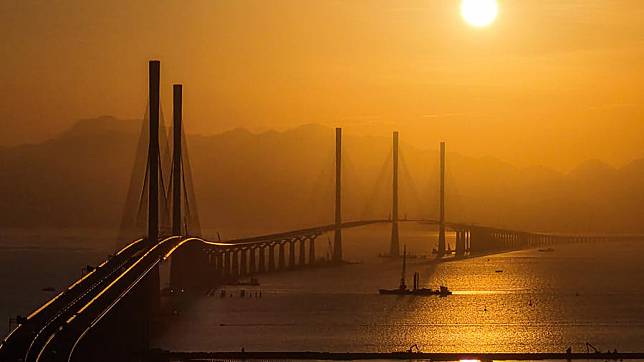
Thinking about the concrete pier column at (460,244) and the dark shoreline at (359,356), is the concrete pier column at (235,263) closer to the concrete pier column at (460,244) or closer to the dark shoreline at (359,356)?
the concrete pier column at (460,244)

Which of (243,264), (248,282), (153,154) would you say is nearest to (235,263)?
(243,264)

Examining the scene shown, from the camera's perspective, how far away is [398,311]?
3287 inches

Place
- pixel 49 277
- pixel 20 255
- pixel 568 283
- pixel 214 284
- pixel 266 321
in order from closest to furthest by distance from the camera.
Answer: pixel 266 321, pixel 214 284, pixel 49 277, pixel 568 283, pixel 20 255

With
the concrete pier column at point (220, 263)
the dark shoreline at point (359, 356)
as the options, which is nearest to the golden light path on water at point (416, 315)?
the concrete pier column at point (220, 263)

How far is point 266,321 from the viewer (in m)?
72.8

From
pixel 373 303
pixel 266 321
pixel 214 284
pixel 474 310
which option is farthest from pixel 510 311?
pixel 214 284

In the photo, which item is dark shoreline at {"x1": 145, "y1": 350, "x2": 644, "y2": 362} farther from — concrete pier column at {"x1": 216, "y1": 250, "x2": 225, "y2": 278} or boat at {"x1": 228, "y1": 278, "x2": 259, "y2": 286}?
concrete pier column at {"x1": 216, "y1": 250, "x2": 225, "y2": 278}

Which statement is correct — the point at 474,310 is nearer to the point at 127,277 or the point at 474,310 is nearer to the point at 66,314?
the point at 127,277

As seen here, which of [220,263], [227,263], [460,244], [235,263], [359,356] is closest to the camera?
[359,356]

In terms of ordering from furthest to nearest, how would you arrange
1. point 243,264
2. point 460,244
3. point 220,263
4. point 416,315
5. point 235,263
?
1. point 460,244
2. point 243,264
3. point 235,263
4. point 220,263
5. point 416,315

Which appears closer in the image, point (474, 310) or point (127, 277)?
point (127, 277)

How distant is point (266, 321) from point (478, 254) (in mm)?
110845

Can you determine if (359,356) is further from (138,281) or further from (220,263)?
(220,263)

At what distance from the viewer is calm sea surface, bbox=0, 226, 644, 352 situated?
2422 inches
